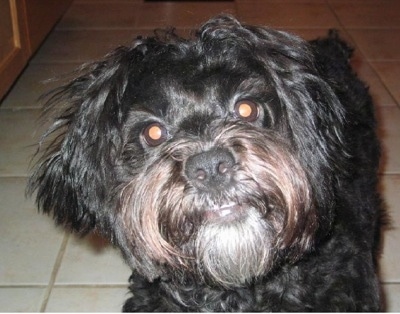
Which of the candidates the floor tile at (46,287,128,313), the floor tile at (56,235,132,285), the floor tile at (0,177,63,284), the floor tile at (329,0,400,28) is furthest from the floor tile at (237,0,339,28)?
the floor tile at (46,287,128,313)

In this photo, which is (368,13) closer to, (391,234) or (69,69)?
(69,69)

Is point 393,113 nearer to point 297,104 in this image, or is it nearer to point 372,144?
point 372,144

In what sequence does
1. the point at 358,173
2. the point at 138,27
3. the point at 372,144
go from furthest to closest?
1. the point at 138,27
2. the point at 372,144
3. the point at 358,173

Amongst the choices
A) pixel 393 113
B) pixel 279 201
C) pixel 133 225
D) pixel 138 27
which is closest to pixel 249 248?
pixel 279 201

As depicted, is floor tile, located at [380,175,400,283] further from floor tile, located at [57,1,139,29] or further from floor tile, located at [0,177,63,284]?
floor tile, located at [57,1,139,29]

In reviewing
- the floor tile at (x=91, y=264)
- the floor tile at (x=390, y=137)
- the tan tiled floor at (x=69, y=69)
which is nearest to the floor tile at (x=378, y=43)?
the tan tiled floor at (x=69, y=69)

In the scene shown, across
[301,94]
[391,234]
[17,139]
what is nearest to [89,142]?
[301,94]
